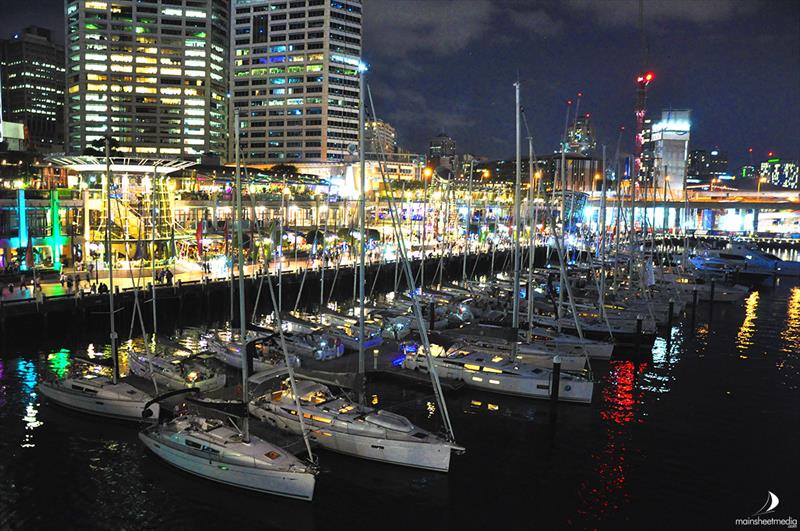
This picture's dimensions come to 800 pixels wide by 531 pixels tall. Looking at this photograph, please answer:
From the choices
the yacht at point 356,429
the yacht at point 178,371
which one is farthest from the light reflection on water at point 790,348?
the yacht at point 178,371

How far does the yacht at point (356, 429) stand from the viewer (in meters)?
23.7

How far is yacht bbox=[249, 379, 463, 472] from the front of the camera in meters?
23.7

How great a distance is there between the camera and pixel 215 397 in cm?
2875

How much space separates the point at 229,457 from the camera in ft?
72.9

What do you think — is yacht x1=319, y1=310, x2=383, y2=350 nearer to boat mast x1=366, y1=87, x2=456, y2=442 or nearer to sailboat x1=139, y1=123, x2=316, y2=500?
boat mast x1=366, y1=87, x2=456, y2=442

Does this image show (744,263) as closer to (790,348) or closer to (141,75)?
(790,348)

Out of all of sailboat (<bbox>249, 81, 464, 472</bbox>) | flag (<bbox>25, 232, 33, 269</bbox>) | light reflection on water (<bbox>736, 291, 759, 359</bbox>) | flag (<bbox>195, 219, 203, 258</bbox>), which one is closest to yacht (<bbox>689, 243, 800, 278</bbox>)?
light reflection on water (<bbox>736, 291, 759, 359</bbox>)

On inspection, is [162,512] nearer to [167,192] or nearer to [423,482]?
[423,482]

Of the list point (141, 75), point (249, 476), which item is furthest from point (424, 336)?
point (141, 75)

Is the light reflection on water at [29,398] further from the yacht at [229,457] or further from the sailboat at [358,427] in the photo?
the sailboat at [358,427]

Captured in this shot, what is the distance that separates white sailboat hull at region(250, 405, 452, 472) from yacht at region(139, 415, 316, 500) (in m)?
2.72

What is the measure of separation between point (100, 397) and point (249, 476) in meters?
10.8

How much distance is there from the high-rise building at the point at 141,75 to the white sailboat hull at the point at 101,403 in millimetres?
158381

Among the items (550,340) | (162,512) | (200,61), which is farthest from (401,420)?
(200,61)
